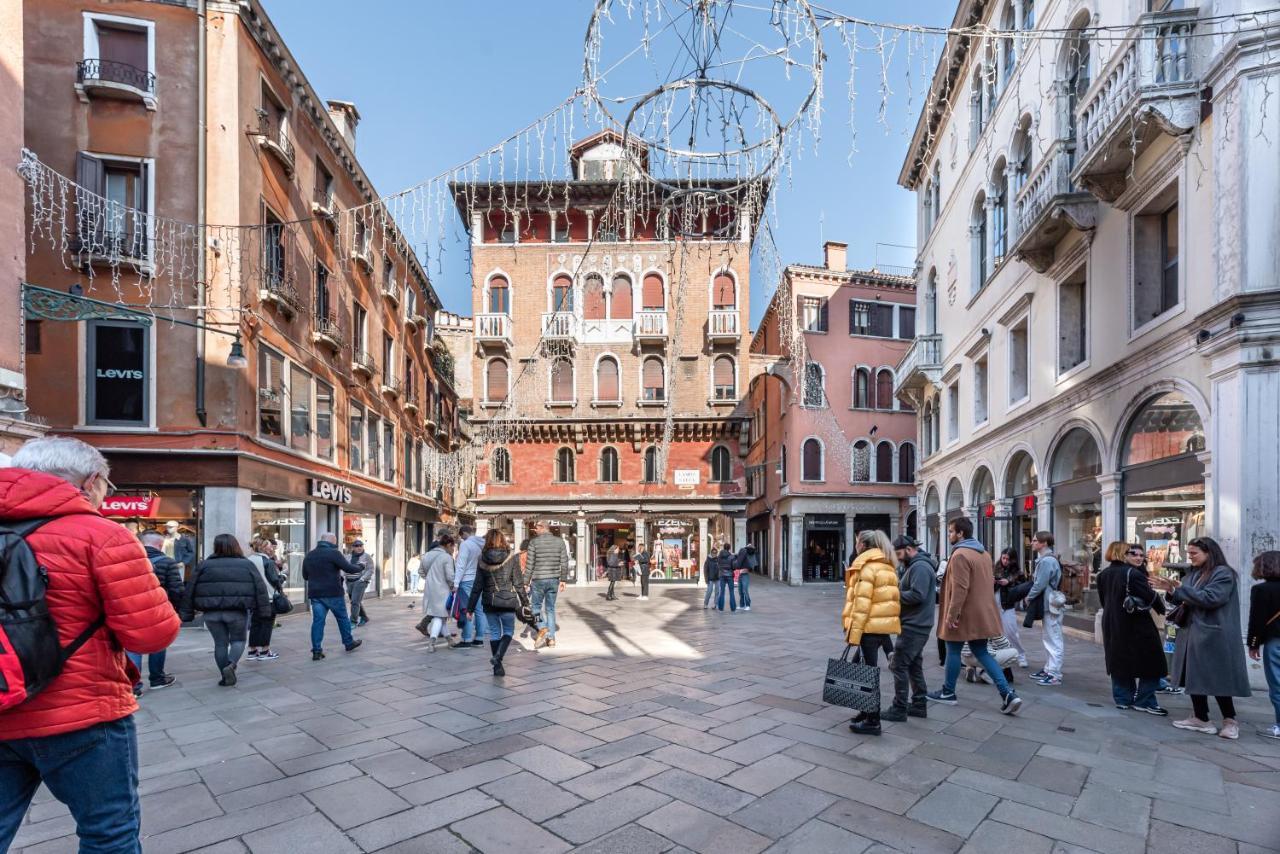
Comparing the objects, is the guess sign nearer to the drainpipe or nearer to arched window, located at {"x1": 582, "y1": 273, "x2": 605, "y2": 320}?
the drainpipe

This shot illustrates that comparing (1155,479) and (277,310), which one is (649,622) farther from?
(277,310)

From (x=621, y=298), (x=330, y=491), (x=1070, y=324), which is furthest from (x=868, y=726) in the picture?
(x=621, y=298)

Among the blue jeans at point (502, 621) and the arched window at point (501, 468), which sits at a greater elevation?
the arched window at point (501, 468)

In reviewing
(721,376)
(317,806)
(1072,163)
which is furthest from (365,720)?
(721,376)

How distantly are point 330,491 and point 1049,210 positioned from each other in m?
17.1

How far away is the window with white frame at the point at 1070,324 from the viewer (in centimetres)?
1247

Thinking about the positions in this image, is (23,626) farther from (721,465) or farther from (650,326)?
(721,465)

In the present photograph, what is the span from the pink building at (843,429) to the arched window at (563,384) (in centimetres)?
884

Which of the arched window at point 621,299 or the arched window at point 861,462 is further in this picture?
the arched window at point 621,299

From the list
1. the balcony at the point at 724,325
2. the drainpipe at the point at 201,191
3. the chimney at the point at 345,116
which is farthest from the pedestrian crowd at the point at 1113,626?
the balcony at the point at 724,325

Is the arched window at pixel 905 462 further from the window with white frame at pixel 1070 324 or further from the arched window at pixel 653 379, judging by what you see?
the window with white frame at pixel 1070 324

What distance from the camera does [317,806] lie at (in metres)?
4.20

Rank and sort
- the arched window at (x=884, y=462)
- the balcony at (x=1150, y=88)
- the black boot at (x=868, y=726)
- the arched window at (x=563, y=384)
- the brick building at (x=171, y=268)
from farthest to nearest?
the arched window at (x=563, y=384) < the arched window at (x=884, y=462) < the brick building at (x=171, y=268) < the balcony at (x=1150, y=88) < the black boot at (x=868, y=726)

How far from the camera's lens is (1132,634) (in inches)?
255
